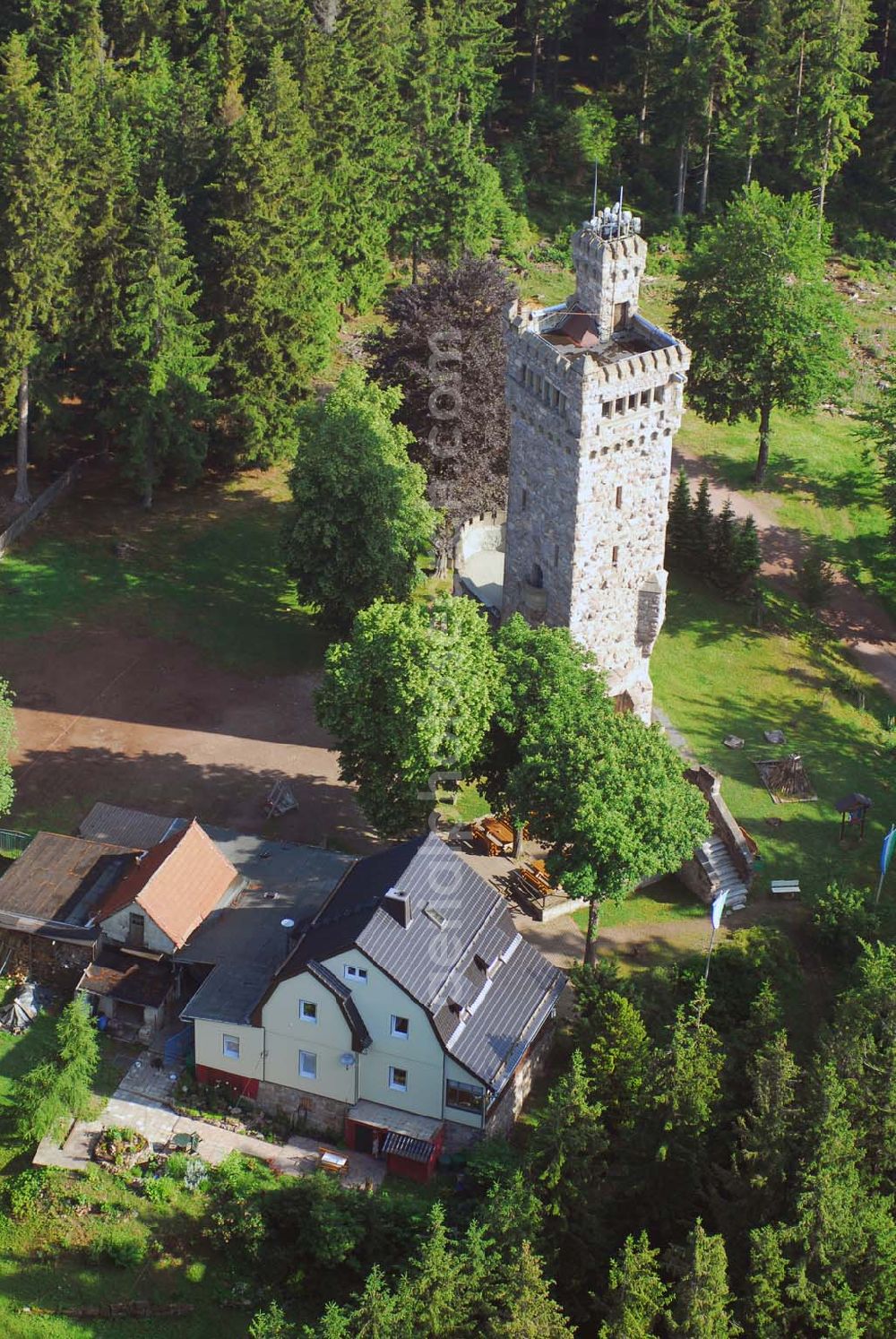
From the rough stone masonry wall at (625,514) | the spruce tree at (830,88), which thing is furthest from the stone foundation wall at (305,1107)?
the spruce tree at (830,88)

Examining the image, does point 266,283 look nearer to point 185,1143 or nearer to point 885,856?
point 885,856

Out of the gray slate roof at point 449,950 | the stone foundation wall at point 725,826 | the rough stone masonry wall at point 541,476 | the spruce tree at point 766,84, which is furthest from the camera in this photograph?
the spruce tree at point 766,84

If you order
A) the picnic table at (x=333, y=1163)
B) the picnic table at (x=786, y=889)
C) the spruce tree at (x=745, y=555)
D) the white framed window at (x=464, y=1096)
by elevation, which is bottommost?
the picnic table at (x=333, y=1163)

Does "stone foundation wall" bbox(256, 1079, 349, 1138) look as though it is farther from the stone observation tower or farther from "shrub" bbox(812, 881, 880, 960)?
the stone observation tower

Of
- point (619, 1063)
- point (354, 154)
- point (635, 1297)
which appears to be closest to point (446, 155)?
point (354, 154)

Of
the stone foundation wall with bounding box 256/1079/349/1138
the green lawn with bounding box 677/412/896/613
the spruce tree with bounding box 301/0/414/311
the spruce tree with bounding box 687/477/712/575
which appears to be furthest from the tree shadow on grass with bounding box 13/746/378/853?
the spruce tree with bounding box 301/0/414/311

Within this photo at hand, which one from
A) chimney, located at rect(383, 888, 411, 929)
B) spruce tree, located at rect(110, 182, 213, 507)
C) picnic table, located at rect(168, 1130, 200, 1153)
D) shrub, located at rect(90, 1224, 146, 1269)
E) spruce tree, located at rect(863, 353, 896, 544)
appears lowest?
shrub, located at rect(90, 1224, 146, 1269)

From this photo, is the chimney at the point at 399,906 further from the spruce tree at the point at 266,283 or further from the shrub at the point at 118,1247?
the spruce tree at the point at 266,283
